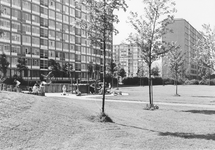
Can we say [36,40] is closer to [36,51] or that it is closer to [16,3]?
[36,51]

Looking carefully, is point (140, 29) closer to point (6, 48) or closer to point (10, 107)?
point (10, 107)

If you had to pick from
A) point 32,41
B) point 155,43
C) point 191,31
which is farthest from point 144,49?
point 191,31

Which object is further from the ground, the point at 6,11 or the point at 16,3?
the point at 16,3

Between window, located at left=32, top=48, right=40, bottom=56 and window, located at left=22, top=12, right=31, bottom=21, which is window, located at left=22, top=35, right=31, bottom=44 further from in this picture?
window, located at left=22, top=12, right=31, bottom=21

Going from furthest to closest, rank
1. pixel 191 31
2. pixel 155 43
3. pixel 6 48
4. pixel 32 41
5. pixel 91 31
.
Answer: pixel 191 31
pixel 32 41
pixel 6 48
pixel 155 43
pixel 91 31

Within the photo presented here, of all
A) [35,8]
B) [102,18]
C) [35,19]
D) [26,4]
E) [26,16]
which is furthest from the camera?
[35,8]

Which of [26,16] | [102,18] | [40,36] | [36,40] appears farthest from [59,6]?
[102,18]

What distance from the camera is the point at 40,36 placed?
66.6 meters

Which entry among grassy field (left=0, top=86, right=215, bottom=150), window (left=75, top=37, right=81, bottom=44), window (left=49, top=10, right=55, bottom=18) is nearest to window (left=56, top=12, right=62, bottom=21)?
window (left=49, top=10, right=55, bottom=18)

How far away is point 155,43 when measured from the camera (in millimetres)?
A: 17469

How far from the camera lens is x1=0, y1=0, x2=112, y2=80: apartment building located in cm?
5828

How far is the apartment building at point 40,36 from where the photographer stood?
58.3 m

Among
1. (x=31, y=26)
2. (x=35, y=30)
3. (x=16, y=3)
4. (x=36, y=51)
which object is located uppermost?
(x=16, y=3)

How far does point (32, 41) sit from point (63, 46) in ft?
40.3
